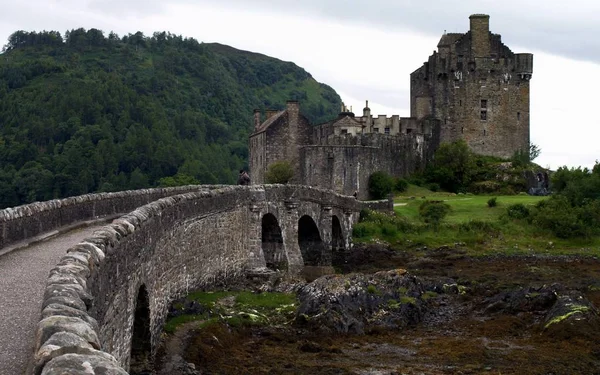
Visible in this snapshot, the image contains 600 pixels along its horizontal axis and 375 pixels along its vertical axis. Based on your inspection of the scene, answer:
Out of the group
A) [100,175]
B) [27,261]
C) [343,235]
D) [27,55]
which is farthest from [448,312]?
[27,55]

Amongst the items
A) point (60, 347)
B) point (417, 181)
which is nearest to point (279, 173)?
point (417, 181)

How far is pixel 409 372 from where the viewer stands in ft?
63.4

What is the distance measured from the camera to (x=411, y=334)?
23.9 metres

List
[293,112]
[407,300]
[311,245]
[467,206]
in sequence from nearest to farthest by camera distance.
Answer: [407,300], [311,245], [467,206], [293,112]

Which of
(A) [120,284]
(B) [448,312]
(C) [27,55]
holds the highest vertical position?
(C) [27,55]

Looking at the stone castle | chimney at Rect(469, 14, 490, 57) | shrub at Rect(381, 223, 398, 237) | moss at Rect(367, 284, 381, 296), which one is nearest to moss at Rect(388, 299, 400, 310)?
moss at Rect(367, 284, 381, 296)

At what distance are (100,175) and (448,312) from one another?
66727 mm

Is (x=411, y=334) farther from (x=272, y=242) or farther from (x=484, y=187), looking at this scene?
(x=484, y=187)

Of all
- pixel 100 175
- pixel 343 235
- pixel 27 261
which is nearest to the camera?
pixel 27 261

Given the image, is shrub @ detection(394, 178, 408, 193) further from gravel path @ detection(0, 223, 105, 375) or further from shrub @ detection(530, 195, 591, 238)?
gravel path @ detection(0, 223, 105, 375)

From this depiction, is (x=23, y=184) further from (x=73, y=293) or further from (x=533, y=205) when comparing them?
(x=73, y=293)

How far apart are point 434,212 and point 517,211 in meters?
3.72

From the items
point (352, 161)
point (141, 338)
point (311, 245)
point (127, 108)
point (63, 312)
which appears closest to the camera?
point (63, 312)

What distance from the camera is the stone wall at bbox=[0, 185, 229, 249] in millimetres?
15648
